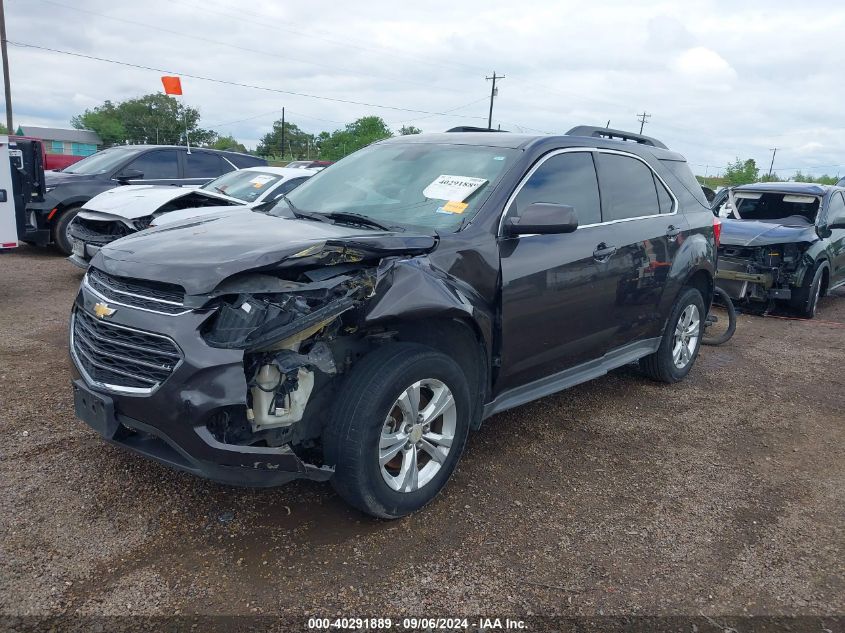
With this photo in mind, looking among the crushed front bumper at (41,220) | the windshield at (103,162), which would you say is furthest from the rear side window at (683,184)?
the windshield at (103,162)

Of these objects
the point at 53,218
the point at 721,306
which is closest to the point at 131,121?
the point at 53,218

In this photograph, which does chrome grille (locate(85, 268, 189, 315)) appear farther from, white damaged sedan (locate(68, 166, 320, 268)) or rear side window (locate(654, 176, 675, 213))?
white damaged sedan (locate(68, 166, 320, 268))

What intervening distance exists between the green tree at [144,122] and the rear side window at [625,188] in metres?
67.0

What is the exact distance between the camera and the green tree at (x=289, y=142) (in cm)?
6956

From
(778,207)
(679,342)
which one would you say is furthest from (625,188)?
(778,207)

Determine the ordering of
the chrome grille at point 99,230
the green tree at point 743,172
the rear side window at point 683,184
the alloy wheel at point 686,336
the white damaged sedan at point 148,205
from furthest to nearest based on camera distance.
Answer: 1. the green tree at point 743,172
2. the chrome grille at point 99,230
3. the white damaged sedan at point 148,205
4. the alloy wheel at point 686,336
5. the rear side window at point 683,184

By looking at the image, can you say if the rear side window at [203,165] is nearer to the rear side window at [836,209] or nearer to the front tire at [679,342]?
the front tire at [679,342]

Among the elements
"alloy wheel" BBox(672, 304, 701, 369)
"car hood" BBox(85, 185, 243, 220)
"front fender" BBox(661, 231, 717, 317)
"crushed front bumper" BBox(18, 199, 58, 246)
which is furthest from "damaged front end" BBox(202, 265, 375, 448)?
"crushed front bumper" BBox(18, 199, 58, 246)

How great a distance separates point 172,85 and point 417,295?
1052cm

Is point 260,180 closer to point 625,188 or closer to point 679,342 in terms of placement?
point 625,188

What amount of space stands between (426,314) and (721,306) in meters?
6.75

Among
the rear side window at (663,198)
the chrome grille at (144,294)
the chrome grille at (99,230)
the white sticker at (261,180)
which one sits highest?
the rear side window at (663,198)

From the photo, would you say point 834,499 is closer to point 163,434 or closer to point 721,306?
point 163,434

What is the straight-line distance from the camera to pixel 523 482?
368cm
